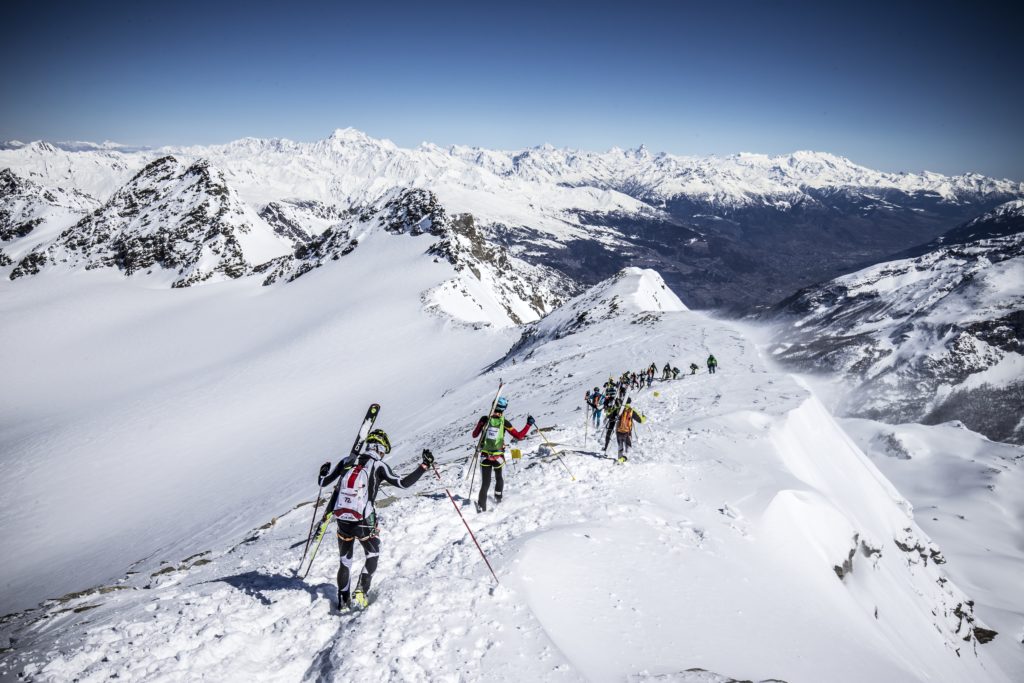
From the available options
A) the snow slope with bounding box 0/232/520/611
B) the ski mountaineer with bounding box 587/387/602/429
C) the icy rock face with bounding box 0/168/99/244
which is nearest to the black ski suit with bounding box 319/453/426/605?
the ski mountaineer with bounding box 587/387/602/429

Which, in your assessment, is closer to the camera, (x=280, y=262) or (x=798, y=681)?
(x=798, y=681)

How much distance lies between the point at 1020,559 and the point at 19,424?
98856 millimetres

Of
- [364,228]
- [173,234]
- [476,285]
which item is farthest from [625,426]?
[173,234]

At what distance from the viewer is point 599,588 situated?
8.49 m

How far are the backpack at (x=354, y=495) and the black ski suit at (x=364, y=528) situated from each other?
0.04m

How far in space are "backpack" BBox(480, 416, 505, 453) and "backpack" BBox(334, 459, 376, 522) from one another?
363 centimetres

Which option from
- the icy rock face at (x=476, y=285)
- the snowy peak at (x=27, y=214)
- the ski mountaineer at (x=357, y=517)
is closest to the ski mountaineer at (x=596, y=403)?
the ski mountaineer at (x=357, y=517)

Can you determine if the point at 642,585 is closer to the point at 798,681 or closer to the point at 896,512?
the point at 798,681

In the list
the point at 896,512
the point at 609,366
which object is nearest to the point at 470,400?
the point at 609,366

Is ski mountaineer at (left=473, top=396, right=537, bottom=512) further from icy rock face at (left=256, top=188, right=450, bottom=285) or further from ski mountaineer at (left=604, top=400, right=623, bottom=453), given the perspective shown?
icy rock face at (left=256, top=188, right=450, bottom=285)

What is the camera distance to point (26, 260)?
9238cm

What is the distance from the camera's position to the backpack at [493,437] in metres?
11.3

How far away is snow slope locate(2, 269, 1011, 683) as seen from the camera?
6688 mm

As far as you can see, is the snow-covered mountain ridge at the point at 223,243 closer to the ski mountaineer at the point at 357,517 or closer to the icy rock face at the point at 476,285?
the icy rock face at the point at 476,285
